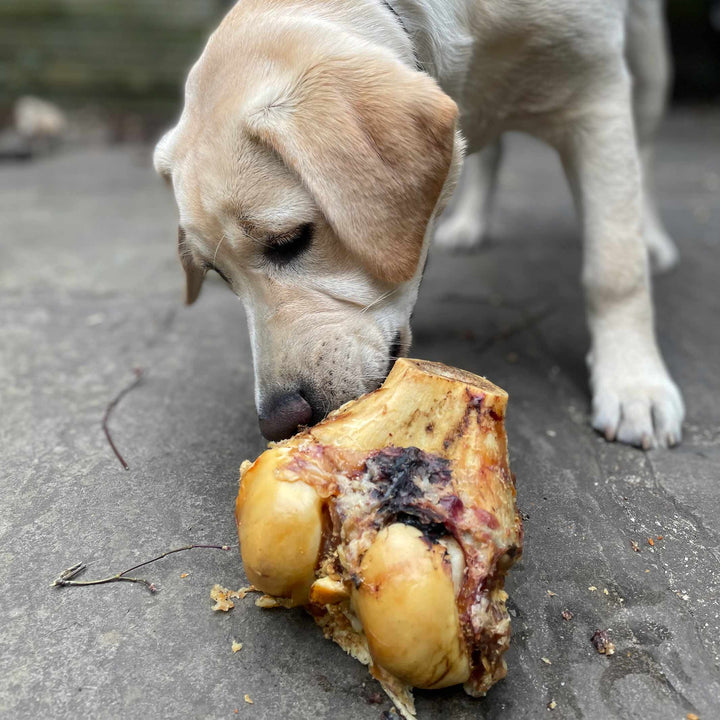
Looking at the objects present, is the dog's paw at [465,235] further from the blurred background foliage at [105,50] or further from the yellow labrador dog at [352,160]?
the blurred background foliage at [105,50]

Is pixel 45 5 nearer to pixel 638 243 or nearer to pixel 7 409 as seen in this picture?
pixel 7 409

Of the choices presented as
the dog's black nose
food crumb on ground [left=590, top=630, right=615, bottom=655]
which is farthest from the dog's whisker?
food crumb on ground [left=590, top=630, right=615, bottom=655]

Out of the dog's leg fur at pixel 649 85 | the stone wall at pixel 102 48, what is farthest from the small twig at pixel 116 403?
the stone wall at pixel 102 48

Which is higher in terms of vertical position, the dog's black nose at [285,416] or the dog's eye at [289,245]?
the dog's eye at [289,245]

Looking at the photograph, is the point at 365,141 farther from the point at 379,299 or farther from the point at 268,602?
the point at 268,602

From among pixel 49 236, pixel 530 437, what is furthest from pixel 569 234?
pixel 49 236

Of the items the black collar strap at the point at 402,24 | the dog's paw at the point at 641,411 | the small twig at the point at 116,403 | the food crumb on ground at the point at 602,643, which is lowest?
the small twig at the point at 116,403

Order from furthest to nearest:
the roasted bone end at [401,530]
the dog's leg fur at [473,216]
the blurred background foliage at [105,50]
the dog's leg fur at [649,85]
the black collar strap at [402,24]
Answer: the blurred background foliage at [105,50]
the dog's leg fur at [473,216]
the dog's leg fur at [649,85]
the black collar strap at [402,24]
the roasted bone end at [401,530]
